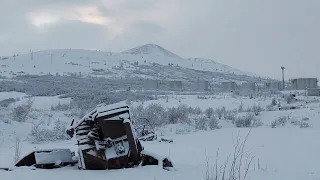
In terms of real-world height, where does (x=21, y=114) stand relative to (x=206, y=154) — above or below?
above

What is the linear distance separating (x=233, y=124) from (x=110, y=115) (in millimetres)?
11329

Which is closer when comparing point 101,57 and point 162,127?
point 162,127

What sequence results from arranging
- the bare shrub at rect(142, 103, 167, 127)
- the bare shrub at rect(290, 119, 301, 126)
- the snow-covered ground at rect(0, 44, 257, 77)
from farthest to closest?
the snow-covered ground at rect(0, 44, 257, 77) < the bare shrub at rect(290, 119, 301, 126) < the bare shrub at rect(142, 103, 167, 127)

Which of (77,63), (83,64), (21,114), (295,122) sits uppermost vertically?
(77,63)

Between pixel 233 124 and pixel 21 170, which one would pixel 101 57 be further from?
pixel 21 170

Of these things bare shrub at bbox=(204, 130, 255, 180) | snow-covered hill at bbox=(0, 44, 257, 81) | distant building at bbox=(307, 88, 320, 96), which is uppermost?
snow-covered hill at bbox=(0, 44, 257, 81)

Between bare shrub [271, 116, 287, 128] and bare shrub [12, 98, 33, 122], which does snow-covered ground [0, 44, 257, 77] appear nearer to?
bare shrub [12, 98, 33, 122]

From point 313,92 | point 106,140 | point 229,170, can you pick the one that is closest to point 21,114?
point 106,140

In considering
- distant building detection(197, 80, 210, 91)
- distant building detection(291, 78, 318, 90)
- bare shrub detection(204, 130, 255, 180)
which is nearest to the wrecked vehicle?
bare shrub detection(204, 130, 255, 180)

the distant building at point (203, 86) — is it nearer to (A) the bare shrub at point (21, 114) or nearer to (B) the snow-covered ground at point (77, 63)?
(B) the snow-covered ground at point (77, 63)

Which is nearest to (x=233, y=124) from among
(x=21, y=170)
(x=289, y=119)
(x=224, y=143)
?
(x=289, y=119)

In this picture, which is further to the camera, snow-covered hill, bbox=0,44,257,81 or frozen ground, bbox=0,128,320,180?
snow-covered hill, bbox=0,44,257,81

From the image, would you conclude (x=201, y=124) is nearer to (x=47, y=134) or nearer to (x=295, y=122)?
(x=295, y=122)

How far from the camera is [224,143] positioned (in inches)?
395
